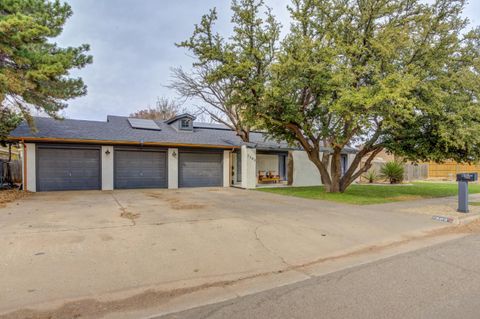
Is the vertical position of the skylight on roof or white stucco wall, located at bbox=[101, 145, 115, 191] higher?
the skylight on roof

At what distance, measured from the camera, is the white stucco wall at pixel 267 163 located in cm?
2152

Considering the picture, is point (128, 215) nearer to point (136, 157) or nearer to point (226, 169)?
point (136, 157)

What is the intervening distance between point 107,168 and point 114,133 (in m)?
2.04

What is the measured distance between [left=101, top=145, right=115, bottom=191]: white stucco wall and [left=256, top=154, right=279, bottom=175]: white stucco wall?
10.3m

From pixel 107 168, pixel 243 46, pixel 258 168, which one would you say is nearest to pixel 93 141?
pixel 107 168

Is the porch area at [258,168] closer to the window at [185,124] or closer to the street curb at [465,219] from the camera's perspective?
the window at [185,124]

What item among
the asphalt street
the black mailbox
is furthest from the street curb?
the asphalt street

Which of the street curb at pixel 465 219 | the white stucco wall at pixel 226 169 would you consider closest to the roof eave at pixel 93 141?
the white stucco wall at pixel 226 169

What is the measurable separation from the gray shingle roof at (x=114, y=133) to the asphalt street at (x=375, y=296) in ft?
40.3

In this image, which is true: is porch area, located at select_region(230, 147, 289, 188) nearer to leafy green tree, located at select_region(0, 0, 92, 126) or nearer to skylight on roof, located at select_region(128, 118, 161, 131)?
skylight on roof, located at select_region(128, 118, 161, 131)

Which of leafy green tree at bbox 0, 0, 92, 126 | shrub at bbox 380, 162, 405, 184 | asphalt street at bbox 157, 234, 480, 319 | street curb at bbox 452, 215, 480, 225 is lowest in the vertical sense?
street curb at bbox 452, 215, 480, 225

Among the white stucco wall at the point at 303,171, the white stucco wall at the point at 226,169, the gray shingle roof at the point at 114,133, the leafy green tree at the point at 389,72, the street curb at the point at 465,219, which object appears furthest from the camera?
the white stucco wall at the point at 303,171

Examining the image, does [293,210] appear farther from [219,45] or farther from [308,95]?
[219,45]

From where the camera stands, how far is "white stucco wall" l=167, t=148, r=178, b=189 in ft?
52.7
